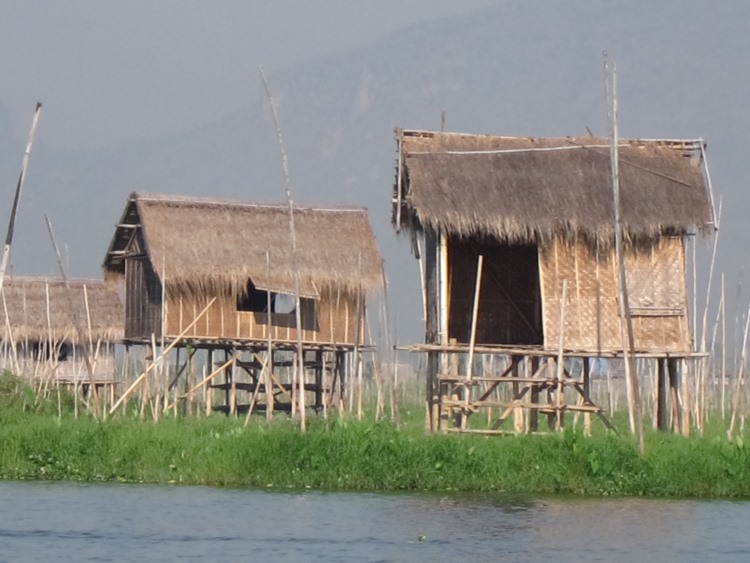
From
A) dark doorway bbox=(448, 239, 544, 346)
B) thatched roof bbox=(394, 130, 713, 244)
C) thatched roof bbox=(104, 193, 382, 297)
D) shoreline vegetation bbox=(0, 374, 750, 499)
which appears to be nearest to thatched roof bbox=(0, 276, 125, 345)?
thatched roof bbox=(104, 193, 382, 297)

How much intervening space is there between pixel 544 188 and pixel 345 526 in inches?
318

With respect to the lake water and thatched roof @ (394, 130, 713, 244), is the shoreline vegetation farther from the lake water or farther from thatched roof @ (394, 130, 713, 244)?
thatched roof @ (394, 130, 713, 244)

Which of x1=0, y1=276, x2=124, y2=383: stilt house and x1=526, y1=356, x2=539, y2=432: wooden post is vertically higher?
x1=0, y1=276, x2=124, y2=383: stilt house

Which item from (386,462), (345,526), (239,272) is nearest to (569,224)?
(386,462)

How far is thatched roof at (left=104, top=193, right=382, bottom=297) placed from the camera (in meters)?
30.1

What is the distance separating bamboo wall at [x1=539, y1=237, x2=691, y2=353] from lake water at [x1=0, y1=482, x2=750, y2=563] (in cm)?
452

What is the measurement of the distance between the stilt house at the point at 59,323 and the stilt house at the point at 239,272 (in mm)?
4822

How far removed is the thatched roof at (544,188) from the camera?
77.6 feet

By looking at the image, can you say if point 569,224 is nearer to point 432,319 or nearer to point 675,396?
point 432,319

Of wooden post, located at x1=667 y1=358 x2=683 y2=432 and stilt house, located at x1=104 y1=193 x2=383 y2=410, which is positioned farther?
stilt house, located at x1=104 y1=193 x2=383 y2=410

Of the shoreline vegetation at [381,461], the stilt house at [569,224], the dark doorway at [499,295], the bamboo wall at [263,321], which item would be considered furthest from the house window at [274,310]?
the shoreline vegetation at [381,461]

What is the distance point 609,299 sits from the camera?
24.0 meters

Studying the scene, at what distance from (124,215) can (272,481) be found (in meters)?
12.5

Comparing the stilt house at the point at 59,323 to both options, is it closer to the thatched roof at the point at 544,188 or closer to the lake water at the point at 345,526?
the thatched roof at the point at 544,188
